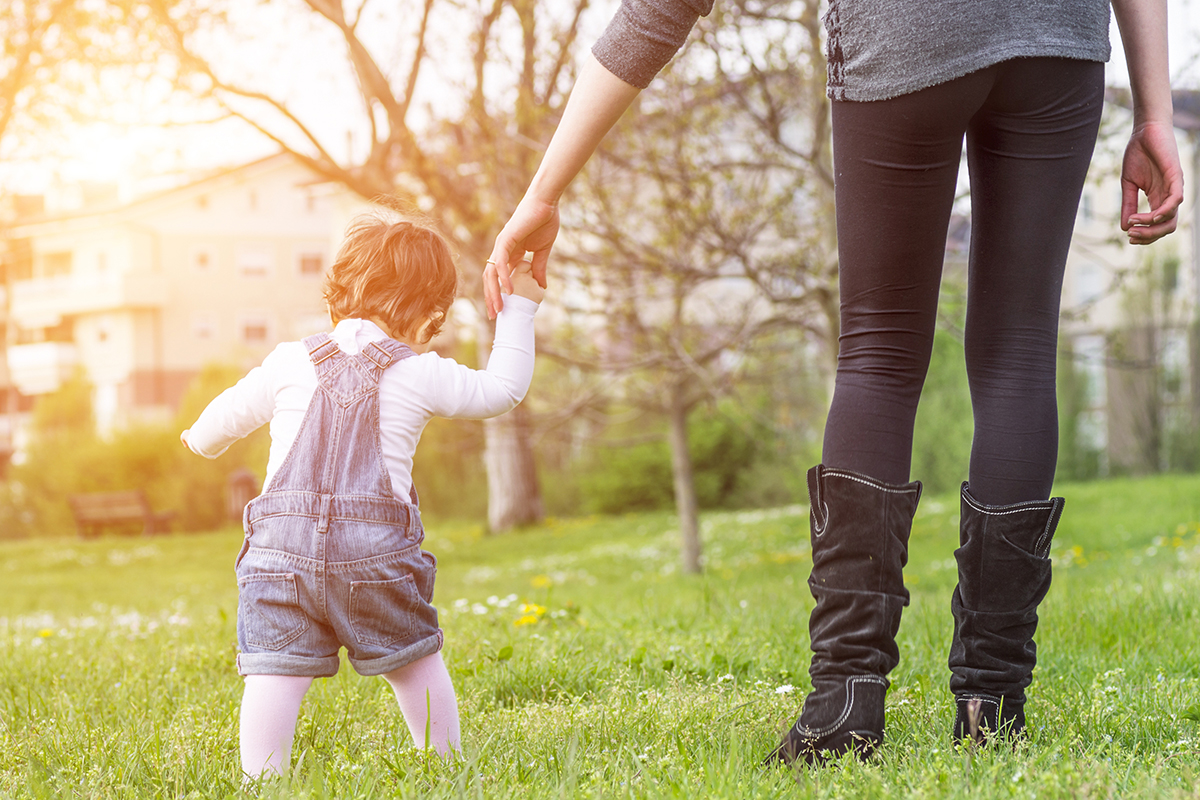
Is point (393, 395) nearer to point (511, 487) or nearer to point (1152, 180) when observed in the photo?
point (1152, 180)

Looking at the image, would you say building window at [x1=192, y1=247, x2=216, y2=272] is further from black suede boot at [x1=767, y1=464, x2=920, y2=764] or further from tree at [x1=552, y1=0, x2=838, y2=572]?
black suede boot at [x1=767, y1=464, x2=920, y2=764]

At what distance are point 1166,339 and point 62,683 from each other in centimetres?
1877

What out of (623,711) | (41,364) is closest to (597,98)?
(623,711)

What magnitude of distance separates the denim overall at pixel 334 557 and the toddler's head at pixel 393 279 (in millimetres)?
189

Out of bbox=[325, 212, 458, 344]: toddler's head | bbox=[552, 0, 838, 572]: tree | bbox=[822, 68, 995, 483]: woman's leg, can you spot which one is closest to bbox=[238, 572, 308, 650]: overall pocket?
bbox=[325, 212, 458, 344]: toddler's head

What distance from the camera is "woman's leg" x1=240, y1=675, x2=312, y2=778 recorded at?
1.75 metres

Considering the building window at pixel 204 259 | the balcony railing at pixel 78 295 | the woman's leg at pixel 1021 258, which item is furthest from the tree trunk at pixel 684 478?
the building window at pixel 204 259

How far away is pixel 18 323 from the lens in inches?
1684

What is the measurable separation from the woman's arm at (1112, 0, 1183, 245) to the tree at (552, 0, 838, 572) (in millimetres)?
4561

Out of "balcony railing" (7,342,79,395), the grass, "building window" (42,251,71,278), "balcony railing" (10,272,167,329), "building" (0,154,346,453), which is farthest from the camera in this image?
"building window" (42,251,71,278)

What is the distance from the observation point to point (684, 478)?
9117 mm

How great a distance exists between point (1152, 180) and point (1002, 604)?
83 centimetres

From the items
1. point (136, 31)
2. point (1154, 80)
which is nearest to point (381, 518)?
point (1154, 80)

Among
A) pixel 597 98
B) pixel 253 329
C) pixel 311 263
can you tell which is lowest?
pixel 597 98
